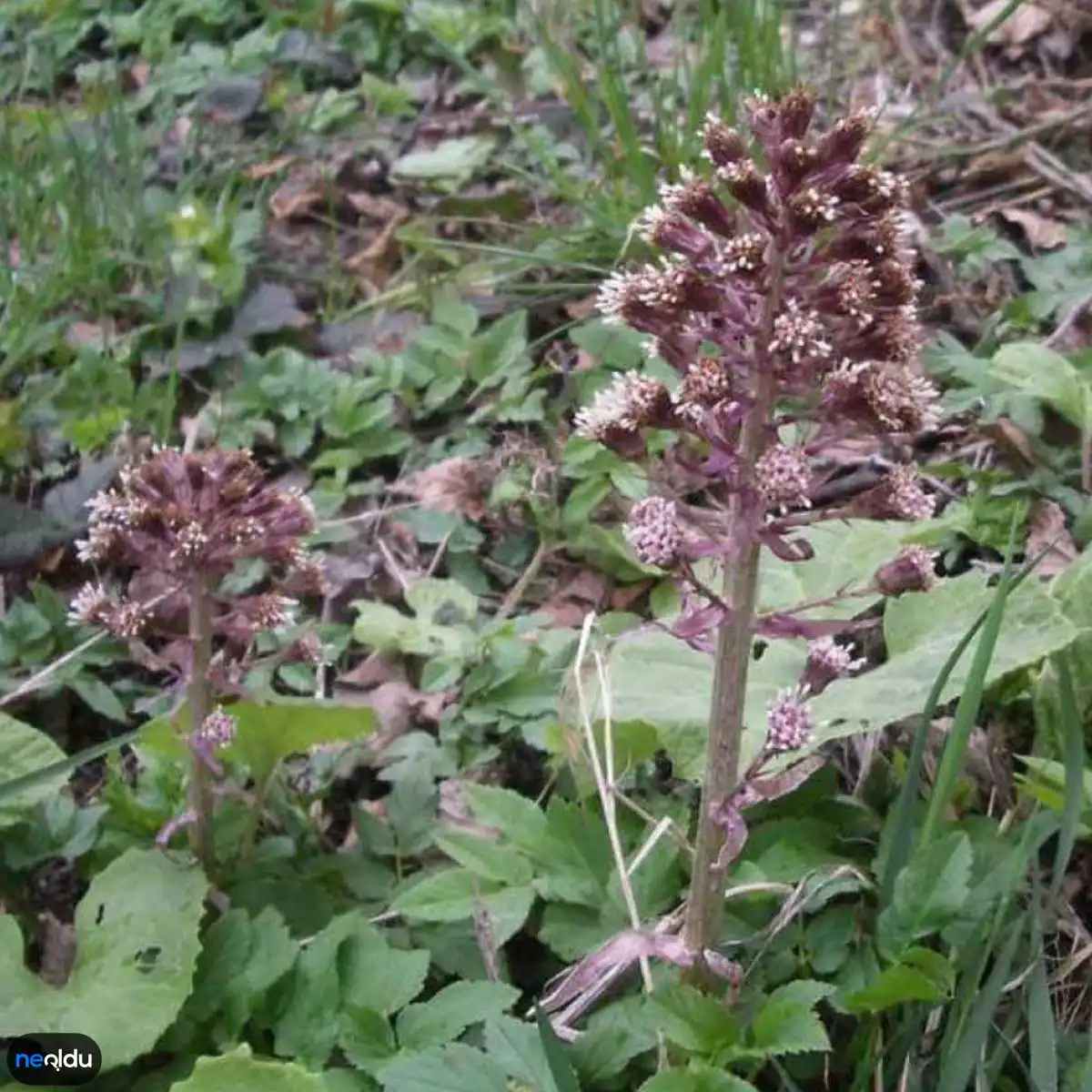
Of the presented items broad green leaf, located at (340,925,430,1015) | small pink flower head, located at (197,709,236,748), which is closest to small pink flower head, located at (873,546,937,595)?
broad green leaf, located at (340,925,430,1015)

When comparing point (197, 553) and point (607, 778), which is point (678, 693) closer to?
point (607, 778)

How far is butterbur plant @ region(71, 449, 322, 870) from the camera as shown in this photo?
180cm

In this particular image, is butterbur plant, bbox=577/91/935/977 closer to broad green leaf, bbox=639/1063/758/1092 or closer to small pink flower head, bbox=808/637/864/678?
small pink flower head, bbox=808/637/864/678

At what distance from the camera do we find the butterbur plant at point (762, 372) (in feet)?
4.74

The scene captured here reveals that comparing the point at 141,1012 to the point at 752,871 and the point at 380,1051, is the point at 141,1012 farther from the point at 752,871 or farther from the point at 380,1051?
the point at 752,871

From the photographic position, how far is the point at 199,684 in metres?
1.84

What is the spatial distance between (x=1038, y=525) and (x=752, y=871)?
96cm

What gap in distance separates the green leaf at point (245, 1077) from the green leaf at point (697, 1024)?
39 centimetres

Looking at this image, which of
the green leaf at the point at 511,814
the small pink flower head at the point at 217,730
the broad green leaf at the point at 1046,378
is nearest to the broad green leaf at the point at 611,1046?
the green leaf at the point at 511,814

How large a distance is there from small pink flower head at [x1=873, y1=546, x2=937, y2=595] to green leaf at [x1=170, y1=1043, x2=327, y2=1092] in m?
0.85

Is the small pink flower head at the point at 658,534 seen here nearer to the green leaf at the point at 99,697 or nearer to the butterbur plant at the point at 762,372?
the butterbur plant at the point at 762,372

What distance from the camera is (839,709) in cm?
177

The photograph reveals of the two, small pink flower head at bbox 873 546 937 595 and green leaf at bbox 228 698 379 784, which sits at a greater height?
small pink flower head at bbox 873 546 937 595

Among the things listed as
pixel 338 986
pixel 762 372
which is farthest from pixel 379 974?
pixel 762 372
